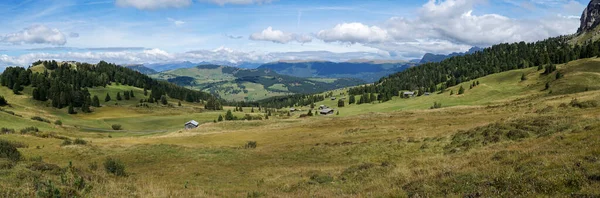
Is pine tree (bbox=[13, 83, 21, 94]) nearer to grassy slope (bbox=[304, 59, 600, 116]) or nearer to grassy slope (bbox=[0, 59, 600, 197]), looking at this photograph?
grassy slope (bbox=[0, 59, 600, 197])

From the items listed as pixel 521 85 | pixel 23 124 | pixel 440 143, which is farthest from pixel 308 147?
pixel 521 85

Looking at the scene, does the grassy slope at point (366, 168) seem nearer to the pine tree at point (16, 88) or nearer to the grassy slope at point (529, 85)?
the grassy slope at point (529, 85)

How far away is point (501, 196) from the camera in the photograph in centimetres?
1131

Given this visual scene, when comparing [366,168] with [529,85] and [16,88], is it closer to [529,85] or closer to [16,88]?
[529,85]

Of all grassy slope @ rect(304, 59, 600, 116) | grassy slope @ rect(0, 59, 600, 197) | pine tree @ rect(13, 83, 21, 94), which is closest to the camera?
grassy slope @ rect(0, 59, 600, 197)

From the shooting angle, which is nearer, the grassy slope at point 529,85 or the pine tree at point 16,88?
the grassy slope at point 529,85

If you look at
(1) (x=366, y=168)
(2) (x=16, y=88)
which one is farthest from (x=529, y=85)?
(2) (x=16, y=88)

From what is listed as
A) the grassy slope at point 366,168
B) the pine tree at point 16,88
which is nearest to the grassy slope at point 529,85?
the grassy slope at point 366,168

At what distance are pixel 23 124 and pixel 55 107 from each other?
103006 mm

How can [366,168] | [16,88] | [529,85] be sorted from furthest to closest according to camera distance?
1. [16,88]
2. [529,85]
3. [366,168]

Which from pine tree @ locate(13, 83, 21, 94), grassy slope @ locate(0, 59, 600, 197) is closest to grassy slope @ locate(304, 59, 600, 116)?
grassy slope @ locate(0, 59, 600, 197)

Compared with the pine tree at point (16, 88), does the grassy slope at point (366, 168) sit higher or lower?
lower

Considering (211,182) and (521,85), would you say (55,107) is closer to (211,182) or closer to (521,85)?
(211,182)

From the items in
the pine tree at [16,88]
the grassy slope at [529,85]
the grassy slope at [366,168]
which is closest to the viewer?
the grassy slope at [366,168]
